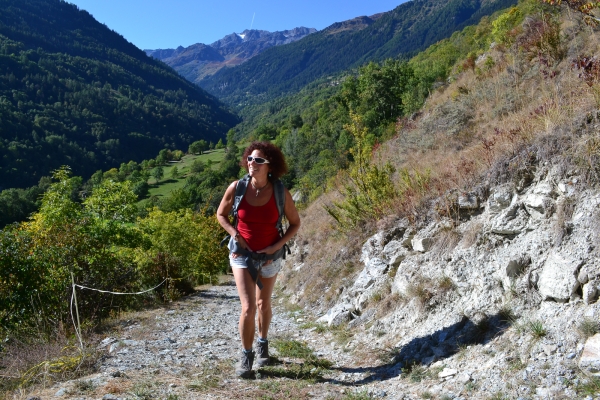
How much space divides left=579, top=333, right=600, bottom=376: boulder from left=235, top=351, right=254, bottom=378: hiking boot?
252 centimetres

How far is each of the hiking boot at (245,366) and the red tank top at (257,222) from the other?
0.96m

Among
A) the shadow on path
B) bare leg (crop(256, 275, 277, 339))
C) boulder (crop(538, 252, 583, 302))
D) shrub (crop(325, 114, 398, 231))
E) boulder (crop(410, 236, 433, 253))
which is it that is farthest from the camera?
shrub (crop(325, 114, 398, 231))

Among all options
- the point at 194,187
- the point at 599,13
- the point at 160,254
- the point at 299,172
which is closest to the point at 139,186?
the point at 194,187

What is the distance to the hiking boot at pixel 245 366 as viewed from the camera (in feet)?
12.0

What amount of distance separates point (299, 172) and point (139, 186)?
181 feet

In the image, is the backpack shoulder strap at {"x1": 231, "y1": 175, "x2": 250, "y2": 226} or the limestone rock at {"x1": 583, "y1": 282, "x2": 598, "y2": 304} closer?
the limestone rock at {"x1": 583, "y1": 282, "x2": 598, "y2": 304}

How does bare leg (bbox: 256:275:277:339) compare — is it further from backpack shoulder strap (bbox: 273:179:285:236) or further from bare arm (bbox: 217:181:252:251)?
backpack shoulder strap (bbox: 273:179:285:236)

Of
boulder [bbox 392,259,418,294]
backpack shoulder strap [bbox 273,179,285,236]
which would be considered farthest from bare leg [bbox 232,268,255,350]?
boulder [bbox 392,259,418,294]

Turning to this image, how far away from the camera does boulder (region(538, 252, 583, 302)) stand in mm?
3166

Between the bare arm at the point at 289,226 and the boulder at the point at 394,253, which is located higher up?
the bare arm at the point at 289,226

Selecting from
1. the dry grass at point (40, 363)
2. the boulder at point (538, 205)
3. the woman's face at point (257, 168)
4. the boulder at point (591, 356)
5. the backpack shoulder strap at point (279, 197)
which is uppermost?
the woman's face at point (257, 168)

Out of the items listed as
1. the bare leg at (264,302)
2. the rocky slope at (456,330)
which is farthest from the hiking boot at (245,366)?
the bare leg at (264,302)

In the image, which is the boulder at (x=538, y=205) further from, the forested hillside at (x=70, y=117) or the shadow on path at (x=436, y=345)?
the forested hillside at (x=70, y=117)

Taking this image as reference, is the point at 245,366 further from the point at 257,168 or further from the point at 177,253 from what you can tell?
the point at 177,253
